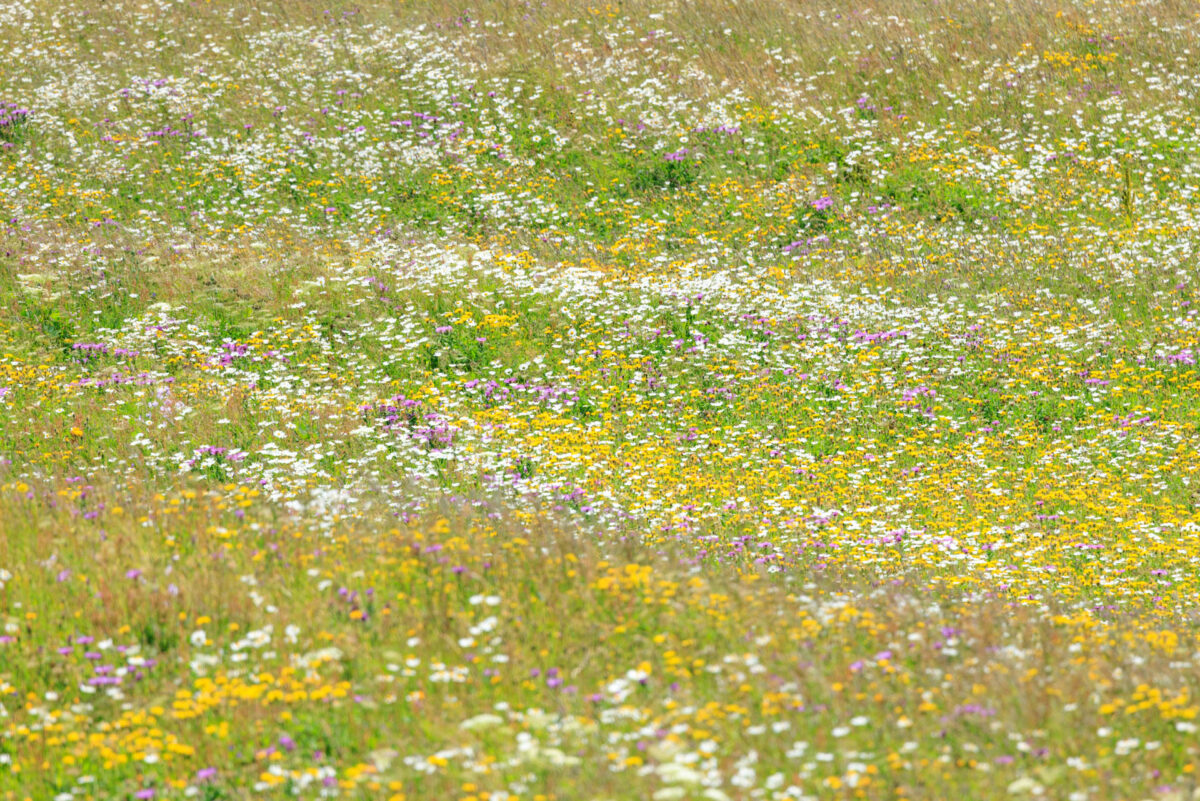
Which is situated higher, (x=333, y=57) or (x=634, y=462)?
(x=333, y=57)

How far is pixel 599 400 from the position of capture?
1524 centimetres

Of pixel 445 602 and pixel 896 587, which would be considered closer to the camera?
pixel 445 602

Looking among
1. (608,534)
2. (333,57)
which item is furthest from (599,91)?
(608,534)

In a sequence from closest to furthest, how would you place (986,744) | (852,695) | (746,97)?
1. (986,744)
2. (852,695)
3. (746,97)

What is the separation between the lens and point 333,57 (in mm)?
27969

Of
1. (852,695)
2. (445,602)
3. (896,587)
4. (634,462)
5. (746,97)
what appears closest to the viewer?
(852,695)

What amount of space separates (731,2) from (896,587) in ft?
77.5

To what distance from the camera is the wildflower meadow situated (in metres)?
5.89

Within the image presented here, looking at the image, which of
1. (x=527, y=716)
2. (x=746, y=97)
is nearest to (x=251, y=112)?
(x=746, y=97)

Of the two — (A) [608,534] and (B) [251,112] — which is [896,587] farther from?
(B) [251,112]

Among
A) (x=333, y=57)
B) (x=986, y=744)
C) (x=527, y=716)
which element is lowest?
(x=986, y=744)

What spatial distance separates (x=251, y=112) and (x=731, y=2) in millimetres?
12948

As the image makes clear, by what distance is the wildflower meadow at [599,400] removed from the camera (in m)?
5.89

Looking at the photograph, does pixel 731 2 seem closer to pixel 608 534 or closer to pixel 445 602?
pixel 608 534
